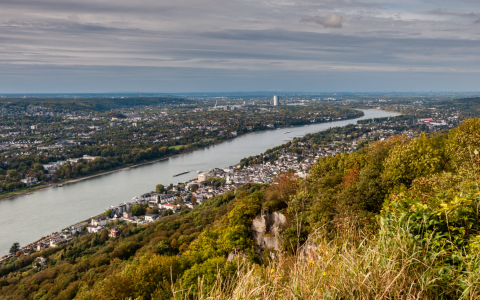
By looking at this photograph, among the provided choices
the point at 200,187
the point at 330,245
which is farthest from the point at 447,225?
the point at 200,187

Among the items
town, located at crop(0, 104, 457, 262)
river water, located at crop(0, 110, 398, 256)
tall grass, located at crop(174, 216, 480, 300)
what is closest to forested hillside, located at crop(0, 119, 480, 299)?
tall grass, located at crop(174, 216, 480, 300)

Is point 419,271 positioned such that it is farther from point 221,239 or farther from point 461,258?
point 221,239

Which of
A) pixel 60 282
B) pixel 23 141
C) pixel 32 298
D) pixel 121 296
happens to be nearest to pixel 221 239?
pixel 121 296

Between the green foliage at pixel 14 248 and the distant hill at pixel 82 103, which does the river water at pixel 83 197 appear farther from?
the distant hill at pixel 82 103

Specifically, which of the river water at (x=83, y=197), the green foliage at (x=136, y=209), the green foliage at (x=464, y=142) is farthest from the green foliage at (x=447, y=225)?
the green foliage at (x=136, y=209)

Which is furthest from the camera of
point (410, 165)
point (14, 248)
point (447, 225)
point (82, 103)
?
point (82, 103)

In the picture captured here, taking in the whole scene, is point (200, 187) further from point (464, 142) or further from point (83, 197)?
point (464, 142)
